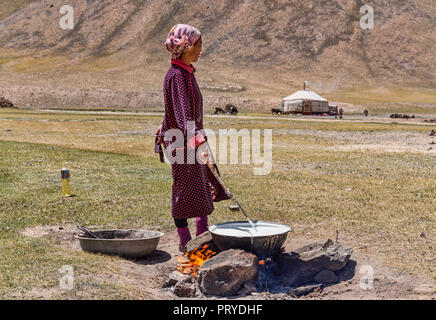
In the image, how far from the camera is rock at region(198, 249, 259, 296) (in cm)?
542

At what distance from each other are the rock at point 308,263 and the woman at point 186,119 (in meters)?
1.02

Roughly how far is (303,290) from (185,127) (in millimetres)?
2044

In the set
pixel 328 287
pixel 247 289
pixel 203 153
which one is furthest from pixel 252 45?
pixel 247 289

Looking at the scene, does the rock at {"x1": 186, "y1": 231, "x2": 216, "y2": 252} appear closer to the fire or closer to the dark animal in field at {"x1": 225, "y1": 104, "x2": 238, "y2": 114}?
the fire

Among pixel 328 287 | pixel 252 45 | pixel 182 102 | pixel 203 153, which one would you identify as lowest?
pixel 328 287

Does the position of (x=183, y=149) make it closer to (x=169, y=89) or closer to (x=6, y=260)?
(x=169, y=89)

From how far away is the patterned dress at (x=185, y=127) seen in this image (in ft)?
19.1

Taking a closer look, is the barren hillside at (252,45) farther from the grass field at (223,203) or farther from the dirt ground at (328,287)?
the dirt ground at (328,287)

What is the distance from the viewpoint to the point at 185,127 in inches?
226

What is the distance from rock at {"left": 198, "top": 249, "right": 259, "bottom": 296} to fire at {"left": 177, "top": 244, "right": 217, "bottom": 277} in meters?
0.38

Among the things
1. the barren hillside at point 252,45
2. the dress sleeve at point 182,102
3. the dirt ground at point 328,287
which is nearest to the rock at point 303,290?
the dirt ground at point 328,287

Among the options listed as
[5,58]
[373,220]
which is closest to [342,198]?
[373,220]

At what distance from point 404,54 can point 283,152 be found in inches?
3583

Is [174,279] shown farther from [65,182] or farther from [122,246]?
[65,182]
